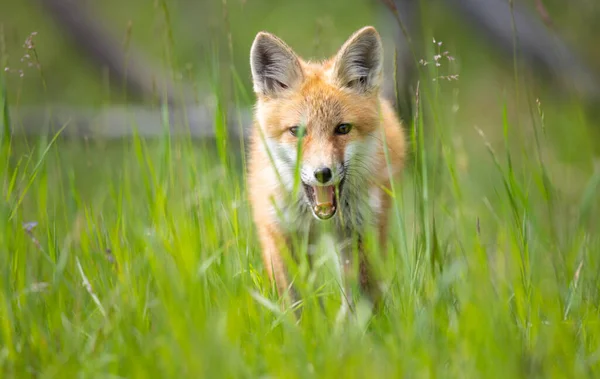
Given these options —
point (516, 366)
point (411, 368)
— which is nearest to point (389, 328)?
point (411, 368)

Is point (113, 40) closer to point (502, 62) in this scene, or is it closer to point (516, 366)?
point (502, 62)

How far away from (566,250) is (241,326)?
4.70 feet

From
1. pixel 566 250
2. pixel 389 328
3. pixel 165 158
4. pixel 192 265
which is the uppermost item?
pixel 165 158

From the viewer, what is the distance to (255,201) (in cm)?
376

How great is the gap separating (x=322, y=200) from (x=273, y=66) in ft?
2.80

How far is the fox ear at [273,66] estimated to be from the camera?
141 inches

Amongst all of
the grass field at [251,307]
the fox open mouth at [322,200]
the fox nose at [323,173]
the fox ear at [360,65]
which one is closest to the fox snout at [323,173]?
the fox nose at [323,173]

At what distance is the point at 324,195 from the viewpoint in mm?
3350

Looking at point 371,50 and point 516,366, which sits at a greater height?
point 371,50

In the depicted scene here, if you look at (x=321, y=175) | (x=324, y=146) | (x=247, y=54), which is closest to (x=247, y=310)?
(x=321, y=175)

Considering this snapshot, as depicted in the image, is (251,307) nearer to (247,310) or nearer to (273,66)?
(247,310)

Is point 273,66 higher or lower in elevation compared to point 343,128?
higher

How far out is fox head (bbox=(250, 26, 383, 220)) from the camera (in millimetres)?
3410

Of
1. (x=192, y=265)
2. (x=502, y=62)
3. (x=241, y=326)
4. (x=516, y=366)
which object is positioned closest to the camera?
(x=516, y=366)
